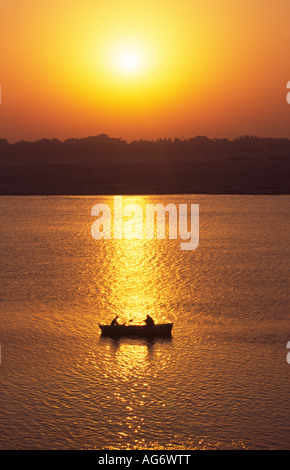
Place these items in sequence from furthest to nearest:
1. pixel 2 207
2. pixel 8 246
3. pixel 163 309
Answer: pixel 2 207 < pixel 8 246 < pixel 163 309

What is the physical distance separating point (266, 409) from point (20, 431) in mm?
12834

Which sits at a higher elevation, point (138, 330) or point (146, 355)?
point (138, 330)

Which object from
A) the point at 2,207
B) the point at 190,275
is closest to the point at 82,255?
the point at 190,275

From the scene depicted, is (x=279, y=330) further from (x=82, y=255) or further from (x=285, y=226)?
(x=285, y=226)

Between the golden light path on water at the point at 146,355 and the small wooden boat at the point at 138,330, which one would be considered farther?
the small wooden boat at the point at 138,330

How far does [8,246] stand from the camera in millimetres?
101250

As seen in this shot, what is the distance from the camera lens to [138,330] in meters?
46.0

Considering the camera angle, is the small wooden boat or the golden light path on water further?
the small wooden boat

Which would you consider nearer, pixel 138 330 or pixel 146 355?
pixel 146 355

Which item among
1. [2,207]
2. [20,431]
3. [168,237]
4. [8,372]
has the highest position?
[2,207]

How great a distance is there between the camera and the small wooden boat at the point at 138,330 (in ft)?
149

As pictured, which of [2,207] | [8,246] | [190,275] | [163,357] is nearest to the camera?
[163,357]

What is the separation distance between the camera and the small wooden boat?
4541 cm

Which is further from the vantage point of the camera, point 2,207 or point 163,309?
point 2,207
